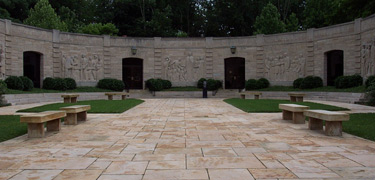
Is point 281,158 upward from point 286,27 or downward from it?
downward

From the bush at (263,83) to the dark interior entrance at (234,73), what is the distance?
12.7 ft

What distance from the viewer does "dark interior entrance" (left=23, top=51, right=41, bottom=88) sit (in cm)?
2353

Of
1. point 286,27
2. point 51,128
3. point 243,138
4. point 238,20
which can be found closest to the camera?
point 243,138

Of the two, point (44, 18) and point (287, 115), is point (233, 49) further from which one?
point (44, 18)

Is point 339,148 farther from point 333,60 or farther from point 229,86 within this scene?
point 229,86

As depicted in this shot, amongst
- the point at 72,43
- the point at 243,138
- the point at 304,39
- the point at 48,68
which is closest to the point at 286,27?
the point at 304,39

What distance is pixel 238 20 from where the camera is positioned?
41.2 metres

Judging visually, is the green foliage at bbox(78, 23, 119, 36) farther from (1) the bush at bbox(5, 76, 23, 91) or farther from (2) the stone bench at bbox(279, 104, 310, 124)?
(2) the stone bench at bbox(279, 104, 310, 124)

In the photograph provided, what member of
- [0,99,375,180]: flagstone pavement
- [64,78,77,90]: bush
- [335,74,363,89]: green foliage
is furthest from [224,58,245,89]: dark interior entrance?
[0,99,375,180]: flagstone pavement

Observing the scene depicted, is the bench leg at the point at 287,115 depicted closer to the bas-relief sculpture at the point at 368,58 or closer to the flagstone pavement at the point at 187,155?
the flagstone pavement at the point at 187,155

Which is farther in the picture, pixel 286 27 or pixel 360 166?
pixel 286 27

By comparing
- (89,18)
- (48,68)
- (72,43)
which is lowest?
(48,68)

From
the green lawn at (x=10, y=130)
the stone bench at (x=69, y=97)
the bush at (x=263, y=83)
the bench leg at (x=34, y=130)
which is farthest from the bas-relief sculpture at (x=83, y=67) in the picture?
the bench leg at (x=34, y=130)

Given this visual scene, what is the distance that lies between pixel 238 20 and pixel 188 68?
54.8ft
